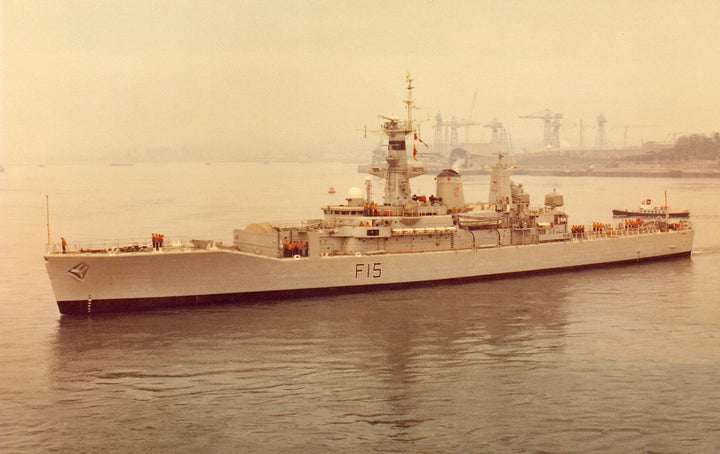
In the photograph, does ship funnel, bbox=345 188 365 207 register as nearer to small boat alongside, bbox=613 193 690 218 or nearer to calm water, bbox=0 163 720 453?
calm water, bbox=0 163 720 453

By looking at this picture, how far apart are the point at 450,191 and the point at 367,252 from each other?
620 centimetres

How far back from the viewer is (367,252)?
31594mm

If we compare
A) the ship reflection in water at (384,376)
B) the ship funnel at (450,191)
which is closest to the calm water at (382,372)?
the ship reflection in water at (384,376)

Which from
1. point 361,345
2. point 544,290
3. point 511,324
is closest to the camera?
point 361,345

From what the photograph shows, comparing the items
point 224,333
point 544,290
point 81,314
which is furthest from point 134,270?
point 544,290

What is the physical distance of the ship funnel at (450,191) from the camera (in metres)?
35.4

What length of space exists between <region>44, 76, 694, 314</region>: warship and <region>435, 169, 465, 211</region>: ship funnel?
5 centimetres

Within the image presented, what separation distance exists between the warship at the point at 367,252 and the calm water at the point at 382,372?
97cm

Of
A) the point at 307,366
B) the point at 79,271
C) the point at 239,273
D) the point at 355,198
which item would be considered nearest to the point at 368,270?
the point at 355,198

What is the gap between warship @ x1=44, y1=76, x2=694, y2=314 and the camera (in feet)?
88.8

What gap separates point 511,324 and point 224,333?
982 cm

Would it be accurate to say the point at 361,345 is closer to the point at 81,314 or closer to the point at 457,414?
the point at 457,414

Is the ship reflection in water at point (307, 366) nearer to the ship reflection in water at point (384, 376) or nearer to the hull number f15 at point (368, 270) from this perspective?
the ship reflection in water at point (384, 376)

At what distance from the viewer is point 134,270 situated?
27062mm
